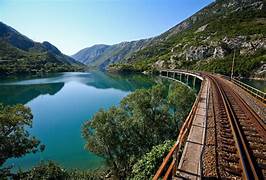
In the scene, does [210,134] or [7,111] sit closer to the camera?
[210,134]

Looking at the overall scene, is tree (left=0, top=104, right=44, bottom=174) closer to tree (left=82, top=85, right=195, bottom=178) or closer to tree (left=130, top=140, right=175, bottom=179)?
tree (left=82, top=85, right=195, bottom=178)

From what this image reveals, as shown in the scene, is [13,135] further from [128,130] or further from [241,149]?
[241,149]

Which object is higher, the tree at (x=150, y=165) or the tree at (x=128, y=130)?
the tree at (x=150, y=165)

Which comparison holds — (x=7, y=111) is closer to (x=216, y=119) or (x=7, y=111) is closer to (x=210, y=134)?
(x=210, y=134)

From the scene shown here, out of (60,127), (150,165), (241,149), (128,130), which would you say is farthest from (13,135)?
(60,127)

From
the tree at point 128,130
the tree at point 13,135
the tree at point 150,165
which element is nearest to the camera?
the tree at point 150,165

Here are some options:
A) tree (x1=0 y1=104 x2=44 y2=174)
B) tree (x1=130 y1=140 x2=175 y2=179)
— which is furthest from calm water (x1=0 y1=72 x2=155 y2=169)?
tree (x1=130 y1=140 x2=175 y2=179)

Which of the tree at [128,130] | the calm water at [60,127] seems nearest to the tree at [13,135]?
the tree at [128,130]

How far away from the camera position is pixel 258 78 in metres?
98.8

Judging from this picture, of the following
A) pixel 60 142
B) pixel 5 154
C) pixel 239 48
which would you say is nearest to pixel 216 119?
pixel 5 154

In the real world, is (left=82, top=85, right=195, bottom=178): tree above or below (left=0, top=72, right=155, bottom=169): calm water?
above

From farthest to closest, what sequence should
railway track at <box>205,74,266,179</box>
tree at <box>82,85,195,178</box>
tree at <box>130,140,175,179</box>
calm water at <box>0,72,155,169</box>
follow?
calm water at <box>0,72,155,169</box>, tree at <box>82,85,195,178</box>, tree at <box>130,140,175,179</box>, railway track at <box>205,74,266,179</box>

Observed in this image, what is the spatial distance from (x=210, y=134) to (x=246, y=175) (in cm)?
519

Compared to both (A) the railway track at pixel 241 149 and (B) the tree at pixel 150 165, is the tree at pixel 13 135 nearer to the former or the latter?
(B) the tree at pixel 150 165
